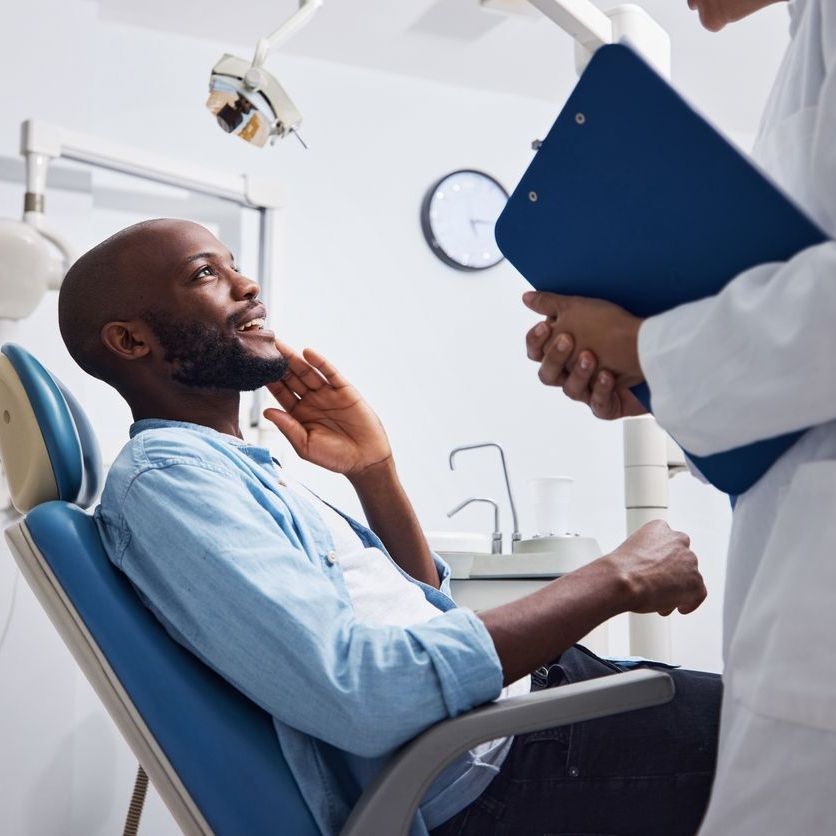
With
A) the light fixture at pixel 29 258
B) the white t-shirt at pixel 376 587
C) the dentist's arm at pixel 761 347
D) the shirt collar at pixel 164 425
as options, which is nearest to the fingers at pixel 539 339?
the dentist's arm at pixel 761 347

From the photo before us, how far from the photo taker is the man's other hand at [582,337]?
2.95ft

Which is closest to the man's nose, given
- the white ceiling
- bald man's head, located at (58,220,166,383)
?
bald man's head, located at (58,220,166,383)

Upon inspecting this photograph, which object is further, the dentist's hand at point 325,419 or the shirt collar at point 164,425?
the dentist's hand at point 325,419

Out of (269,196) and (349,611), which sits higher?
(269,196)

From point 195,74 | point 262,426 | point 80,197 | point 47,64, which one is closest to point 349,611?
point 262,426

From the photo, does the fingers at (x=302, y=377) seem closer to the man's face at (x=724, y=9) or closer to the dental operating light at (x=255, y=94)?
the man's face at (x=724, y=9)

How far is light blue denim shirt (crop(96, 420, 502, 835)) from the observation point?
3.04 feet

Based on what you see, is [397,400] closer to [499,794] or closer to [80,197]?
[80,197]

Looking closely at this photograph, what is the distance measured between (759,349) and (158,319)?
86cm

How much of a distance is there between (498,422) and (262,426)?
3.80ft

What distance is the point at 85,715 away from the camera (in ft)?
8.34

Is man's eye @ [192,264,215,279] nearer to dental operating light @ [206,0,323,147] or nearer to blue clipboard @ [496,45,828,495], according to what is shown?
blue clipboard @ [496,45,828,495]

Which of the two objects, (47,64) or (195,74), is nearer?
(47,64)

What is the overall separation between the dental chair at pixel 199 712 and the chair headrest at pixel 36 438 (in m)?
0.07
